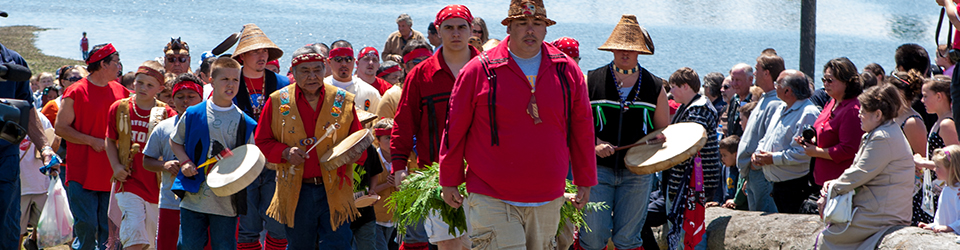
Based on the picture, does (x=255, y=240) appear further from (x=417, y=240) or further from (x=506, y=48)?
(x=506, y=48)

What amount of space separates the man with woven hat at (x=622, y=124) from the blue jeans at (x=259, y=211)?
2.20 meters

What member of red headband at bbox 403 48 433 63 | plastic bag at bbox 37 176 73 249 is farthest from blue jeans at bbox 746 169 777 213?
plastic bag at bbox 37 176 73 249

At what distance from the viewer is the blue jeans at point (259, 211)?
581 cm

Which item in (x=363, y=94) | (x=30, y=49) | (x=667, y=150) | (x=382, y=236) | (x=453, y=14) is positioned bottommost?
(x=30, y=49)

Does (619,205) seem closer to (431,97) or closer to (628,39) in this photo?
(628,39)

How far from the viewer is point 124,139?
6223 millimetres

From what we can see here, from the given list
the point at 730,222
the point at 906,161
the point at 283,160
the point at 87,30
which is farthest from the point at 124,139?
the point at 87,30

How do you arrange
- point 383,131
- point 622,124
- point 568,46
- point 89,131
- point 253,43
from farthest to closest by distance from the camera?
1. point 89,131
2. point 568,46
3. point 253,43
4. point 383,131
5. point 622,124

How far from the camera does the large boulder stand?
529 cm

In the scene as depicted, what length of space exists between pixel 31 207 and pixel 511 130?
5.08 m

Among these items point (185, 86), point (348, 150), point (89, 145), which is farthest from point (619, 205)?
point (89, 145)

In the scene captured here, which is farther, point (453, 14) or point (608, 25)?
point (608, 25)

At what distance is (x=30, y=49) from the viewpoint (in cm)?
2936

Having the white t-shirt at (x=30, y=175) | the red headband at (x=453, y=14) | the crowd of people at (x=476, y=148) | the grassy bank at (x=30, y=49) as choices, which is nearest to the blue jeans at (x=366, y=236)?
the crowd of people at (x=476, y=148)
